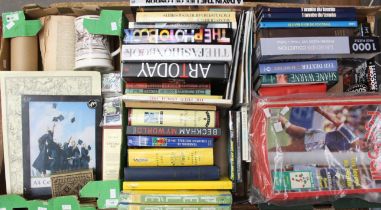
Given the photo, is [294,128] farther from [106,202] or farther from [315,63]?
[106,202]

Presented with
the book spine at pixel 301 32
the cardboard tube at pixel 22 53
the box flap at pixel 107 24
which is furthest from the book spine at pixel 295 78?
the cardboard tube at pixel 22 53

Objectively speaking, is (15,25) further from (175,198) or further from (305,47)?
(305,47)

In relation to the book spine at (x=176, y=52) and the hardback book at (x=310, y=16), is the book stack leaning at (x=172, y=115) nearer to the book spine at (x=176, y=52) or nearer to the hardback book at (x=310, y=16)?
the book spine at (x=176, y=52)

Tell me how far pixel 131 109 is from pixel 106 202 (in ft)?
0.87

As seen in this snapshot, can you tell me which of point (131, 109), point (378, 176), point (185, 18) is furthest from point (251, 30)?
point (378, 176)

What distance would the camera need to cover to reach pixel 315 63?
0.97 metres

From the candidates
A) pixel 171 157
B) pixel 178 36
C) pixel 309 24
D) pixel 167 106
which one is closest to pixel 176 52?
pixel 178 36

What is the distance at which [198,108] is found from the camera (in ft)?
3.17

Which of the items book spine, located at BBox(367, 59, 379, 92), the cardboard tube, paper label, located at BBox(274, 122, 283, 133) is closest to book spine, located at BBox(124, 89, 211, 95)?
paper label, located at BBox(274, 122, 283, 133)

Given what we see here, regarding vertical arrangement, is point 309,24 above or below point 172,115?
above

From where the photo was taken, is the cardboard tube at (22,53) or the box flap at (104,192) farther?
the cardboard tube at (22,53)

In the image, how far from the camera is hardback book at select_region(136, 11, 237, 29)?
0.98m

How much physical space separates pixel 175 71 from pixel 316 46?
15.6 inches

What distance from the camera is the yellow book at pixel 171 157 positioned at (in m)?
0.95
